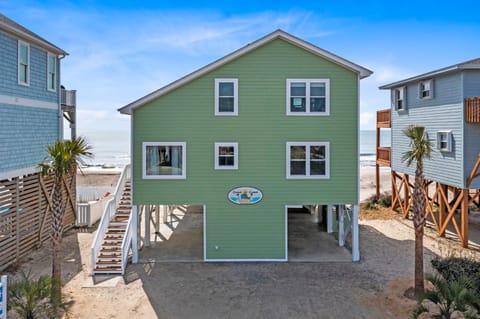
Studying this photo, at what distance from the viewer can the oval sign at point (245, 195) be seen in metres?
13.8

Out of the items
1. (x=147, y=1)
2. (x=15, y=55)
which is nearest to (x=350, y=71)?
(x=147, y=1)

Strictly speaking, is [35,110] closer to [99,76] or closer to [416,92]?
[99,76]

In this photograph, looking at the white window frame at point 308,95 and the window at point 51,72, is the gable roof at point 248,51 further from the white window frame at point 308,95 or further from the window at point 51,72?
the window at point 51,72

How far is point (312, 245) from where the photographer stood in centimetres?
1560

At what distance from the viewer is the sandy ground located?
376 inches

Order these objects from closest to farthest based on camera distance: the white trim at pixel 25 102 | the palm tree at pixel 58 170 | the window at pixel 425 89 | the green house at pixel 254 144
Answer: the palm tree at pixel 58 170 → the white trim at pixel 25 102 → the green house at pixel 254 144 → the window at pixel 425 89

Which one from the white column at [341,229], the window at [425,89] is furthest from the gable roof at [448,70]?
the white column at [341,229]

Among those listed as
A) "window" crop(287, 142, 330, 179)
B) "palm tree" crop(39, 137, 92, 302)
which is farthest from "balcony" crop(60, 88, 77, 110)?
"window" crop(287, 142, 330, 179)

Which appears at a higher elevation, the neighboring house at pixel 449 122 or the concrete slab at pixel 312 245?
the neighboring house at pixel 449 122

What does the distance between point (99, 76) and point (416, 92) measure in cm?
2296

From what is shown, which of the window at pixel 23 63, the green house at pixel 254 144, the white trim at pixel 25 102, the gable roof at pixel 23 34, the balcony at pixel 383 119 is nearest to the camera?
the gable roof at pixel 23 34

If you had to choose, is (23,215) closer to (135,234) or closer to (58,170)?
(135,234)

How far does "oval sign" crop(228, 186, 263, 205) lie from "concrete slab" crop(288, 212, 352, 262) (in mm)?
2722

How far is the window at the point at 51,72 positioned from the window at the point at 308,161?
439 inches
